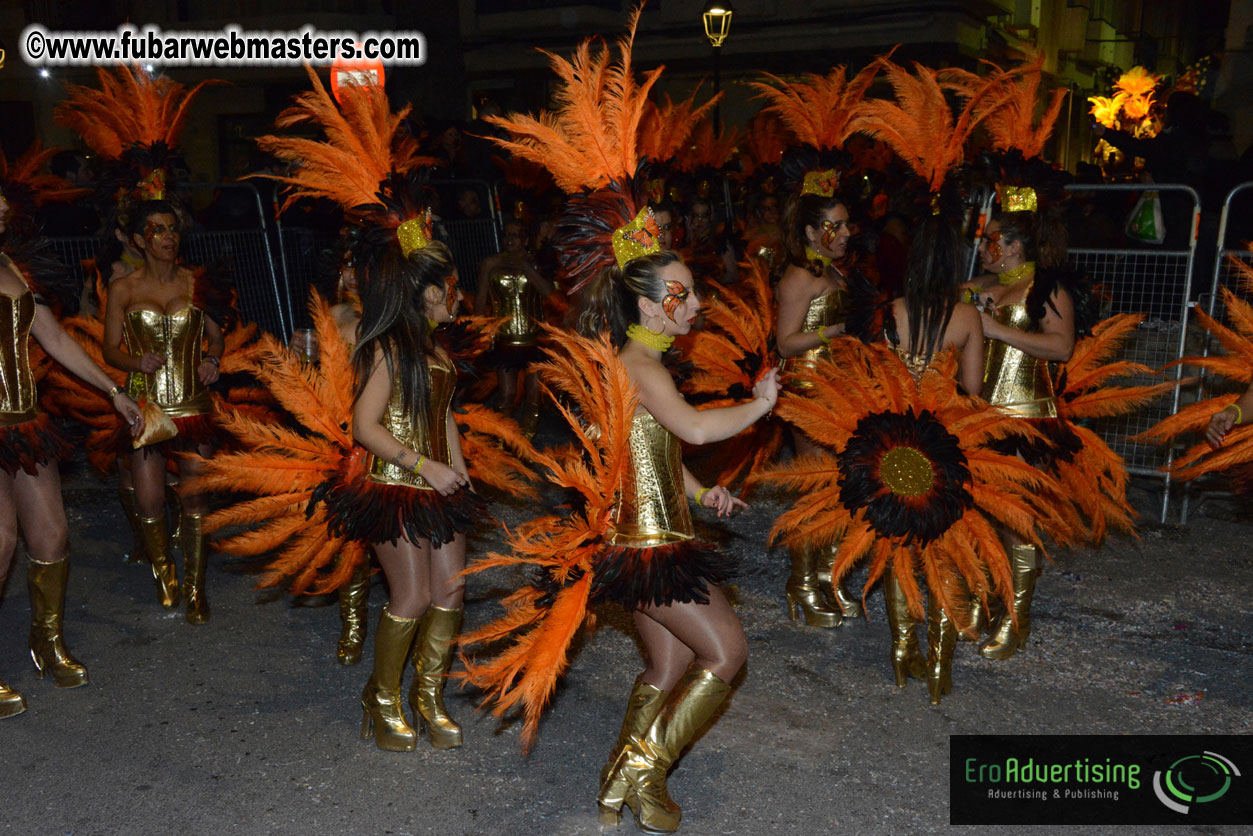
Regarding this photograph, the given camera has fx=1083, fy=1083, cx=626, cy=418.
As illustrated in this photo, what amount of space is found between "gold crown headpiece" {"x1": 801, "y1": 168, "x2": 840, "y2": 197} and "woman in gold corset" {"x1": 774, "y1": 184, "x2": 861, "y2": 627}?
0.03 meters

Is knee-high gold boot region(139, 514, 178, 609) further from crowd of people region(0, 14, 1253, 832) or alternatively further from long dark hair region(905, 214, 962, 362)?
long dark hair region(905, 214, 962, 362)

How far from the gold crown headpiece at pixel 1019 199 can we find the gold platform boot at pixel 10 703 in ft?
14.7

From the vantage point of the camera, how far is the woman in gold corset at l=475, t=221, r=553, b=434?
27.1ft

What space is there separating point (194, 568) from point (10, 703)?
108 cm

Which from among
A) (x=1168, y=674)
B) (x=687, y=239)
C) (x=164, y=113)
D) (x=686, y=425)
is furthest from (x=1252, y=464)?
(x=164, y=113)

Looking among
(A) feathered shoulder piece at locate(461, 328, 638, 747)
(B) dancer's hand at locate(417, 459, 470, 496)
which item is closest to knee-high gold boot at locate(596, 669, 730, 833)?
(A) feathered shoulder piece at locate(461, 328, 638, 747)

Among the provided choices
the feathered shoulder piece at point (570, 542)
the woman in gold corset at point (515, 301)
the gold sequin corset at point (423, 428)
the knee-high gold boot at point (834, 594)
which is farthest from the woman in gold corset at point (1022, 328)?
the woman in gold corset at point (515, 301)

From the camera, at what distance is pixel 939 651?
4.25 meters

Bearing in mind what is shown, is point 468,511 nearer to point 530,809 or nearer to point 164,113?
point 530,809

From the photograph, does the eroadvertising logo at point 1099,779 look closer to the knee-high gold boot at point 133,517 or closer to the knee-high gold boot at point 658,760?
the knee-high gold boot at point 658,760

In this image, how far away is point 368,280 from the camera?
3.86 m

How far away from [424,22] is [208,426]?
898cm

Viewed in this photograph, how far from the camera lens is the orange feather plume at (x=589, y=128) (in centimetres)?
Answer: 338

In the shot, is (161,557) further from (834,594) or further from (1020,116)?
(1020,116)
